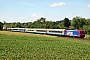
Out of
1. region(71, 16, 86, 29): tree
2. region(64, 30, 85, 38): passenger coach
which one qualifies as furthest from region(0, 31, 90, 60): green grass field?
region(71, 16, 86, 29): tree

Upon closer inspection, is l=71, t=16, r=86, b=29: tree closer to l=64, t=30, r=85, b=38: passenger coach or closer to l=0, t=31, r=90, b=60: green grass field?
l=64, t=30, r=85, b=38: passenger coach

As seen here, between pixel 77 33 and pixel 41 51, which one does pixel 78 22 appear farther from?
pixel 41 51

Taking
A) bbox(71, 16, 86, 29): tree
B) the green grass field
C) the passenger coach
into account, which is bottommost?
the green grass field

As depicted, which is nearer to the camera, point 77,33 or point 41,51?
point 41,51

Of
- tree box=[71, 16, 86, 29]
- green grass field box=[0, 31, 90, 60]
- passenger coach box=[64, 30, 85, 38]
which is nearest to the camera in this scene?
green grass field box=[0, 31, 90, 60]

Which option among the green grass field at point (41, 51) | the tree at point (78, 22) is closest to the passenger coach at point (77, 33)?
the green grass field at point (41, 51)

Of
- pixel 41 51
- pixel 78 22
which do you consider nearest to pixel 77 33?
pixel 41 51

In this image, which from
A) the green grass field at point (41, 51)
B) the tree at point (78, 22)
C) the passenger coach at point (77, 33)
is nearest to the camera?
the green grass field at point (41, 51)

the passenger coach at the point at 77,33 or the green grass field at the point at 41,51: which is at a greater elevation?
the passenger coach at the point at 77,33

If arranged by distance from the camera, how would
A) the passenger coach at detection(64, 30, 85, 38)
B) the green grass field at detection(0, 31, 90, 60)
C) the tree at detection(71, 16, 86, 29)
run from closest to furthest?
the green grass field at detection(0, 31, 90, 60)
the passenger coach at detection(64, 30, 85, 38)
the tree at detection(71, 16, 86, 29)

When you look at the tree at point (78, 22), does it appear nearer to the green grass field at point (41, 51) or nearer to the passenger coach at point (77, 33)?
the passenger coach at point (77, 33)

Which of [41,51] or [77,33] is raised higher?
[77,33]

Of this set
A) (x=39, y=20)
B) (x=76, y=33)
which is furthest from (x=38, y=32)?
(x=39, y=20)

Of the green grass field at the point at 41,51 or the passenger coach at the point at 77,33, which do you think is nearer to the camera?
the green grass field at the point at 41,51
